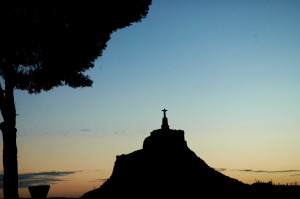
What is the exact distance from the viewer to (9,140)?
1496cm

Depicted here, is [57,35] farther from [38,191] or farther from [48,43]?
[38,191]

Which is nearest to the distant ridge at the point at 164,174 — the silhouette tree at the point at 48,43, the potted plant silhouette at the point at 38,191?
the silhouette tree at the point at 48,43

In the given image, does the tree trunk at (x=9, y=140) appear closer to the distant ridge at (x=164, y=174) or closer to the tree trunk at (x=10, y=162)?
the tree trunk at (x=10, y=162)

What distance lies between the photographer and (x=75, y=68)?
17.9 metres

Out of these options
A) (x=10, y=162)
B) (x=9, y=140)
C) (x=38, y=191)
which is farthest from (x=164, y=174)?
(x=38, y=191)

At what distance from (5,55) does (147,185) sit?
9.90 metres

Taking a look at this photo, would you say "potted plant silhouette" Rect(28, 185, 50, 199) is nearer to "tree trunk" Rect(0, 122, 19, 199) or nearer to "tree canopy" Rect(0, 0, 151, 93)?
"tree trunk" Rect(0, 122, 19, 199)

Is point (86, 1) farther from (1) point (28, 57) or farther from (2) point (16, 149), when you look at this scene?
(2) point (16, 149)

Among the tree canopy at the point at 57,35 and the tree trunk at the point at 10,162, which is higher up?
the tree canopy at the point at 57,35

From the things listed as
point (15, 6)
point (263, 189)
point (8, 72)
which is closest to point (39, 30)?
point (15, 6)

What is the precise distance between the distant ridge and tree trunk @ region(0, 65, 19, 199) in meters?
6.57

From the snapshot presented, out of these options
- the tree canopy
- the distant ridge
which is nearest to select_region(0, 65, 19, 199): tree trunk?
the tree canopy

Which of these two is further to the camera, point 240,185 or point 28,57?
point 240,185

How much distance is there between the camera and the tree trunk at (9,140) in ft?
48.0
